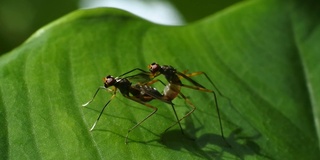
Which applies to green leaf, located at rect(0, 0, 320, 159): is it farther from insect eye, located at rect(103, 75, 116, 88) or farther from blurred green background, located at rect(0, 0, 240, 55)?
blurred green background, located at rect(0, 0, 240, 55)

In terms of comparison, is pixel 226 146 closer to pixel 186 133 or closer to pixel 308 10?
pixel 186 133

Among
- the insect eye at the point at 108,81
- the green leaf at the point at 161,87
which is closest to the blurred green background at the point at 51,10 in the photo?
the green leaf at the point at 161,87

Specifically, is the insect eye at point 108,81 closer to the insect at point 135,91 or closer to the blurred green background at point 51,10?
the insect at point 135,91

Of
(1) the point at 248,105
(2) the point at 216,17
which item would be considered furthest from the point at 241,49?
(1) the point at 248,105

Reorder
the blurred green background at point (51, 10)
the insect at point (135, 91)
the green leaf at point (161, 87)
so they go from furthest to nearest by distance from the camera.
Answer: the blurred green background at point (51, 10)
the insect at point (135, 91)
the green leaf at point (161, 87)

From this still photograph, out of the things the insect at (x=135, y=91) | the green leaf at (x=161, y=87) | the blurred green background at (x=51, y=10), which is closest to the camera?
the green leaf at (x=161, y=87)

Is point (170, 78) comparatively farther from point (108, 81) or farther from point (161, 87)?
point (108, 81)
